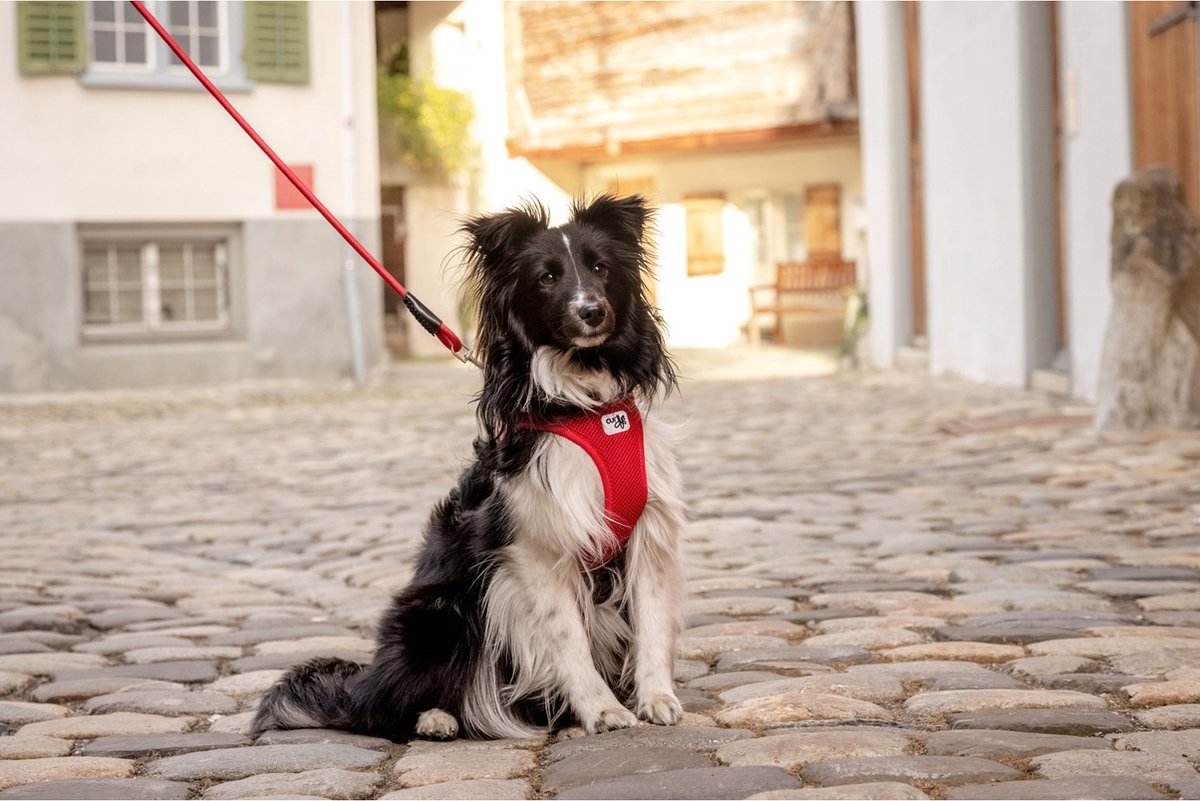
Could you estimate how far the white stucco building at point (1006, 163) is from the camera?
10.1 m

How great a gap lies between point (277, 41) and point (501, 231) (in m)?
14.8

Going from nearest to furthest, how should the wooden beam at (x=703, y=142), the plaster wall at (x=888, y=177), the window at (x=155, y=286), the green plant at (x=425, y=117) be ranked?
the plaster wall at (x=888, y=177) → the window at (x=155, y=286) → the green plant at (x=425, y=117) → the wooden beam at (x=703, y=142)

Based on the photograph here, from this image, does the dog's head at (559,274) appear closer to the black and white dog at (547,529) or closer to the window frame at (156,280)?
the black and white dog at (547,529)

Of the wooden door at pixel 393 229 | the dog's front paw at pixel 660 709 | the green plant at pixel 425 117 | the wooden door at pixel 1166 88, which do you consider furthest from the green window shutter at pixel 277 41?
the dog's front paw at pixel 660 709

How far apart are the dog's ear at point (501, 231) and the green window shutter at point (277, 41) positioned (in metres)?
14.5

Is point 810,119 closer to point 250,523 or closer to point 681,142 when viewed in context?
point 681,142

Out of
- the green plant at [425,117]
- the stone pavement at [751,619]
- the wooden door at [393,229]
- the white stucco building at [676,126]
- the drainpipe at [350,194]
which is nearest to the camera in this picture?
the stone pavement at [751,619]

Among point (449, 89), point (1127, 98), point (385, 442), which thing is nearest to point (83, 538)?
point (385, 442)

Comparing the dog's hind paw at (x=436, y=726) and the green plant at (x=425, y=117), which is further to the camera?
the green plant at (x=425, y=117)

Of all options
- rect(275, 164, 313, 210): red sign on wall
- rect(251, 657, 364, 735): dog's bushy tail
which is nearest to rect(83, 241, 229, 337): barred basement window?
rect(275, 164, 313, 210): red sign on wall

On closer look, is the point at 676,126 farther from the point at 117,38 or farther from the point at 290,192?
the point at 117,38

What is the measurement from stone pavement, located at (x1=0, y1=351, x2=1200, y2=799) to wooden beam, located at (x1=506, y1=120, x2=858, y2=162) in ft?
44.9

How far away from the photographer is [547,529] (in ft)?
10.8

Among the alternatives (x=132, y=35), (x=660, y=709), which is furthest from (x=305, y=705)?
(x=132, y=35)
